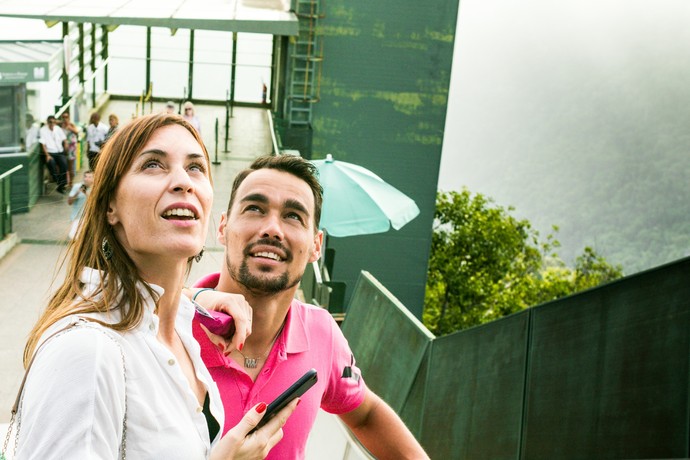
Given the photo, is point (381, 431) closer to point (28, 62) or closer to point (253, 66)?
point (28, 62)

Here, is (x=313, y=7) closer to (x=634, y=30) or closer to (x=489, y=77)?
(x=489, y=77)

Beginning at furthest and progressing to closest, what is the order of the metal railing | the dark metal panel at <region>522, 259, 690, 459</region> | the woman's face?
the metal railing < the dark metal panel at <region>522, 259, 690, 459</region> < the woman's face

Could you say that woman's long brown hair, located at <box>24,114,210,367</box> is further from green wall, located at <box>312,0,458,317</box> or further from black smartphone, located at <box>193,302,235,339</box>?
green wall, located at <box>312,0,458,317</box>

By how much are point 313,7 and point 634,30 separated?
384 ft

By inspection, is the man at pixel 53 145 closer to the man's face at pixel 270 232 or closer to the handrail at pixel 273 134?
the handrail at pixel 273 134

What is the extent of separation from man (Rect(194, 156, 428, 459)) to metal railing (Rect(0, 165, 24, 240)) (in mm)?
11413

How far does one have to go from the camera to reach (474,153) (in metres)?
107

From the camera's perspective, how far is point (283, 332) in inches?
99.0

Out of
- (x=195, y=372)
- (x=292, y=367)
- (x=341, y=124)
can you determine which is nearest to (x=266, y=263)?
(x=292, y=367)

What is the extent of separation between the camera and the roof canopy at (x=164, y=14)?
59.7 feet

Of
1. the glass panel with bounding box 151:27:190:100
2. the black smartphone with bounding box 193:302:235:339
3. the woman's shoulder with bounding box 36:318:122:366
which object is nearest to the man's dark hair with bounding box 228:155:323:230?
the black smartphone with bounding box 193:302:235:339

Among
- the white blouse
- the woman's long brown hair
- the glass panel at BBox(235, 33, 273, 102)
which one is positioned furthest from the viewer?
the glass panel at BBox(235, 33, 273, 102)

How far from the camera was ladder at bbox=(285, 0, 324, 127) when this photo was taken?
20.8 metres

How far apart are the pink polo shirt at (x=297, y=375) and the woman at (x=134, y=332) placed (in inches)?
17.1
